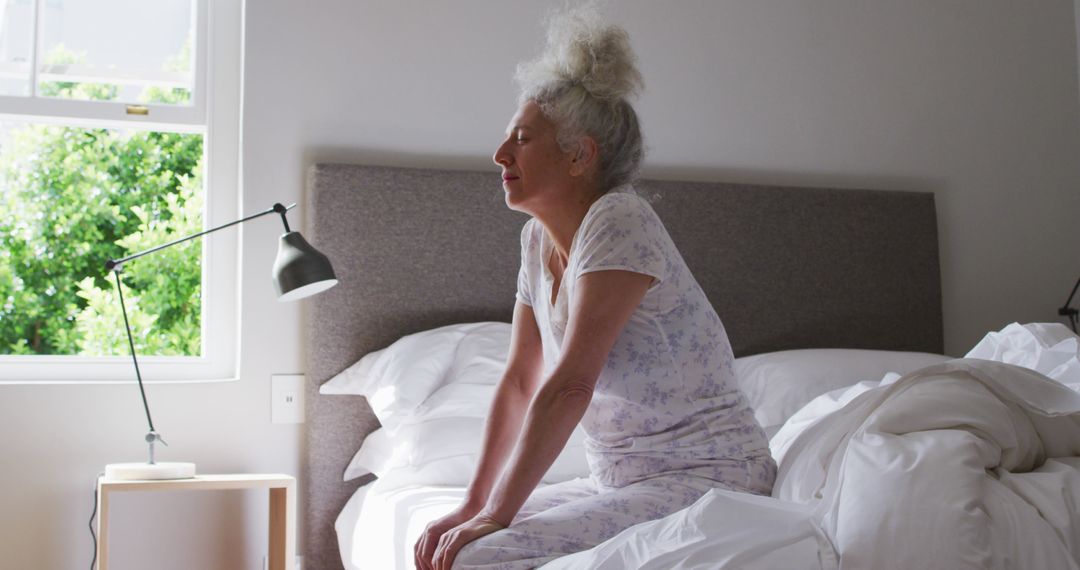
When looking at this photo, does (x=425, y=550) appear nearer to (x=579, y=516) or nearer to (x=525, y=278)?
(x=579, y=516)

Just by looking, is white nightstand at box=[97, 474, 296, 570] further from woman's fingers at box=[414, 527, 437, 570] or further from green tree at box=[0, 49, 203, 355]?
green tree at box=[0, 49, 203, 355]

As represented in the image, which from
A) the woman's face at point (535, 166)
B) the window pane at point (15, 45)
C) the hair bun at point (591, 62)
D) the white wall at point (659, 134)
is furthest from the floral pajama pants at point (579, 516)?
the window pane at point (15, 45)

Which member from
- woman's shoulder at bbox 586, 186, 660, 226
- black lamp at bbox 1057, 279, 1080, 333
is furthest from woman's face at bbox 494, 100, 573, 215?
black lamp at bbox 1057, 279, 1080, 333

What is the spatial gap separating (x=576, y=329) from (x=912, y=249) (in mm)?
2195

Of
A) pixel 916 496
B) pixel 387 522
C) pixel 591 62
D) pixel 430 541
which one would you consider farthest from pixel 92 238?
pixel 916 496

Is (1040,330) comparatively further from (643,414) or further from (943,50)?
(943,50)

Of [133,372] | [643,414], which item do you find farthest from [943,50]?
[133,372]

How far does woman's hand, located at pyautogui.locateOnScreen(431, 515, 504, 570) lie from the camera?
138cm

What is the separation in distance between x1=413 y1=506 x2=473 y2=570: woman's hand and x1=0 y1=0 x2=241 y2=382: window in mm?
1532

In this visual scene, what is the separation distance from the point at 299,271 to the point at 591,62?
955mm

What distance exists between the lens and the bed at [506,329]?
4.99 feet

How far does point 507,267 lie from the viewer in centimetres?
294

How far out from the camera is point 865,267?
10.9 feet

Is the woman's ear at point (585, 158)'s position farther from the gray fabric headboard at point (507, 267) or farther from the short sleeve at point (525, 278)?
the gray fabric headboard at point (507, 267)
